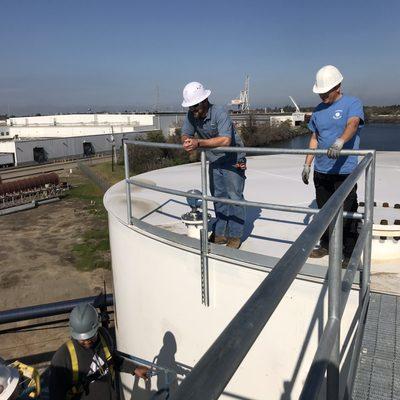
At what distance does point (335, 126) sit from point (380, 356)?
1883 mm

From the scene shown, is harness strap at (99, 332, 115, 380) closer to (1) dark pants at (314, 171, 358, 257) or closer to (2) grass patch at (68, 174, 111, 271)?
(1) dark pants at (314, 171, 358, 257)

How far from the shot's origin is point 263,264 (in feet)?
10.2

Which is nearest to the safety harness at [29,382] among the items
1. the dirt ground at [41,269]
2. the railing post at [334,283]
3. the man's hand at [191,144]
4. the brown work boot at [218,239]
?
the brown work boot at [218,239]

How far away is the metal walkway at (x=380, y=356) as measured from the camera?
1978mm

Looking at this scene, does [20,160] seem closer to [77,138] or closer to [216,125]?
[77,138]

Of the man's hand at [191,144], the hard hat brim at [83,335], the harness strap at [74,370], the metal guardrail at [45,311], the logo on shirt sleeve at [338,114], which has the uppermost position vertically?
the logo on shirt sleeve at [338,114]

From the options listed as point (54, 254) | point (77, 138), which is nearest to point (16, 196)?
point (54, 254)

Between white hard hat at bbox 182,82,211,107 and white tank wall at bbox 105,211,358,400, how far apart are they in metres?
1.29

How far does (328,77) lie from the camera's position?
3.30m

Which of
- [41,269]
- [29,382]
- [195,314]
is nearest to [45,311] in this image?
[29,382]

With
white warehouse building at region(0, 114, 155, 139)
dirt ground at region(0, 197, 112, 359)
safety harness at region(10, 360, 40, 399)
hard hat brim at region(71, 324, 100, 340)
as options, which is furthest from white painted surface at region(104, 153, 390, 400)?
white warehouse building at region(0, 114, 155, 139)

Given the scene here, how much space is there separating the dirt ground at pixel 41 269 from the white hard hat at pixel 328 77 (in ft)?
31.1

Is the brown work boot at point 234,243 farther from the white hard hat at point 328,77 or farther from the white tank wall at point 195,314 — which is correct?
the white hard hat at point 328,77

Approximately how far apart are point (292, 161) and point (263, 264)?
735 cm
